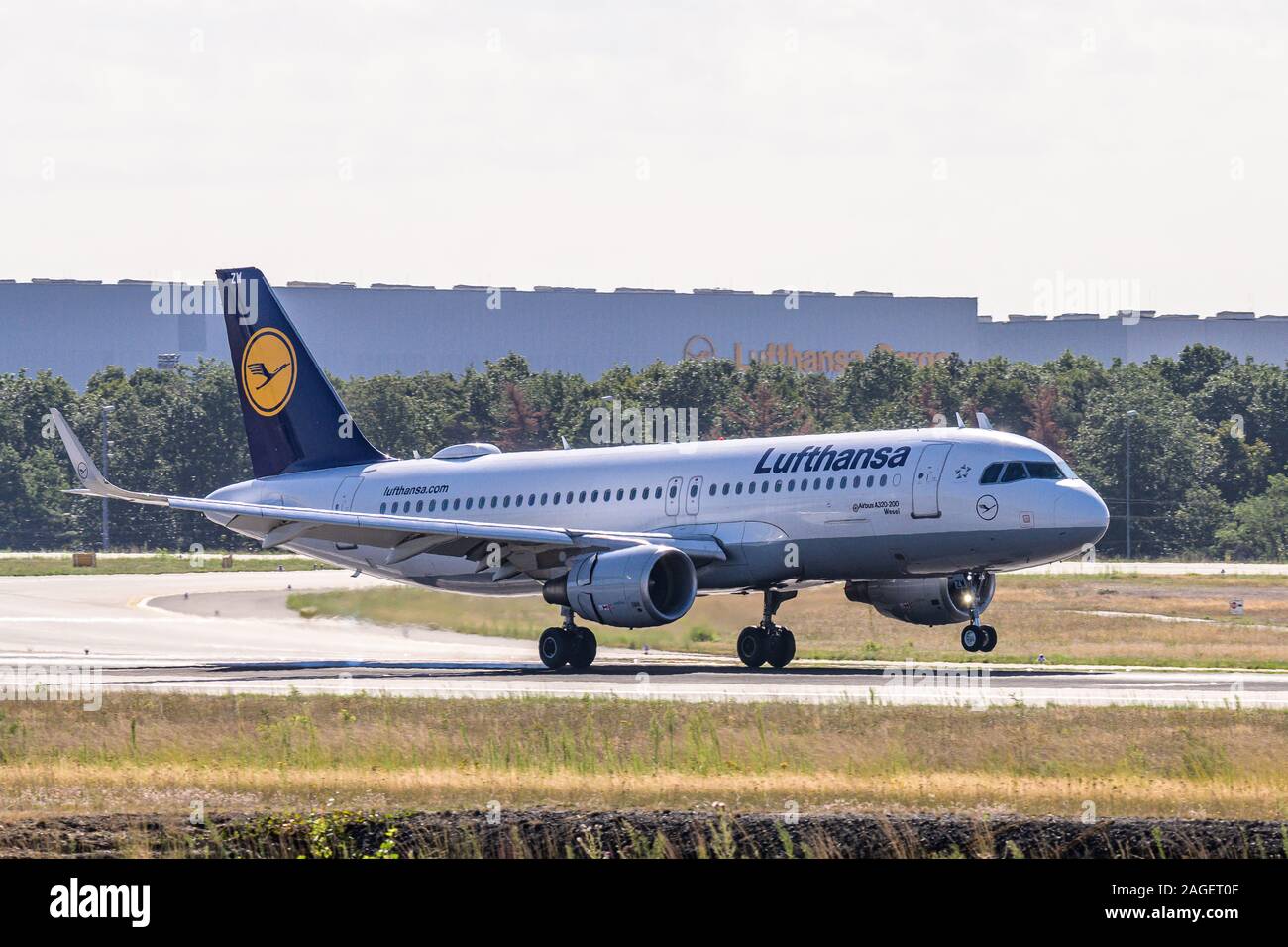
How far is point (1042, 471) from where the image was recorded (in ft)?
124

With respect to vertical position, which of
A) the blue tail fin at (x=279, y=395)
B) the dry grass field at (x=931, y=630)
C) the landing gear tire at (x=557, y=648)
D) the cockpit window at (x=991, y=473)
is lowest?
the dry grass field at (x=931, y=630)

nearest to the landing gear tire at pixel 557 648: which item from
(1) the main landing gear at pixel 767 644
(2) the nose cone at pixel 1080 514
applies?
(1) the main landing gear at pixel 767 644

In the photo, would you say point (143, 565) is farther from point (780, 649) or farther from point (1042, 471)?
point (1042, 471)

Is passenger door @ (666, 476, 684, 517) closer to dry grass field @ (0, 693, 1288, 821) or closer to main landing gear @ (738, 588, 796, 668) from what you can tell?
main landing gear @ (738, 588, 796, 668)

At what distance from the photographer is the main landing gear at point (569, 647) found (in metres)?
39.9

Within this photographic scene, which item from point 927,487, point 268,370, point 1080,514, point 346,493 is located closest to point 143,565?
point 268,370

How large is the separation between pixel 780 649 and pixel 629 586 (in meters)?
5.06

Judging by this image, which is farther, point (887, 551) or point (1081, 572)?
point (1081, 572)

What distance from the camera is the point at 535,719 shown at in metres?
28.2

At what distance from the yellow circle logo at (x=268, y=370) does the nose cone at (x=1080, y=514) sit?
2132 cm

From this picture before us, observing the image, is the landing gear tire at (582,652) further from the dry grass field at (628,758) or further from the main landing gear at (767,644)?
the dry grass field at (628,758)
